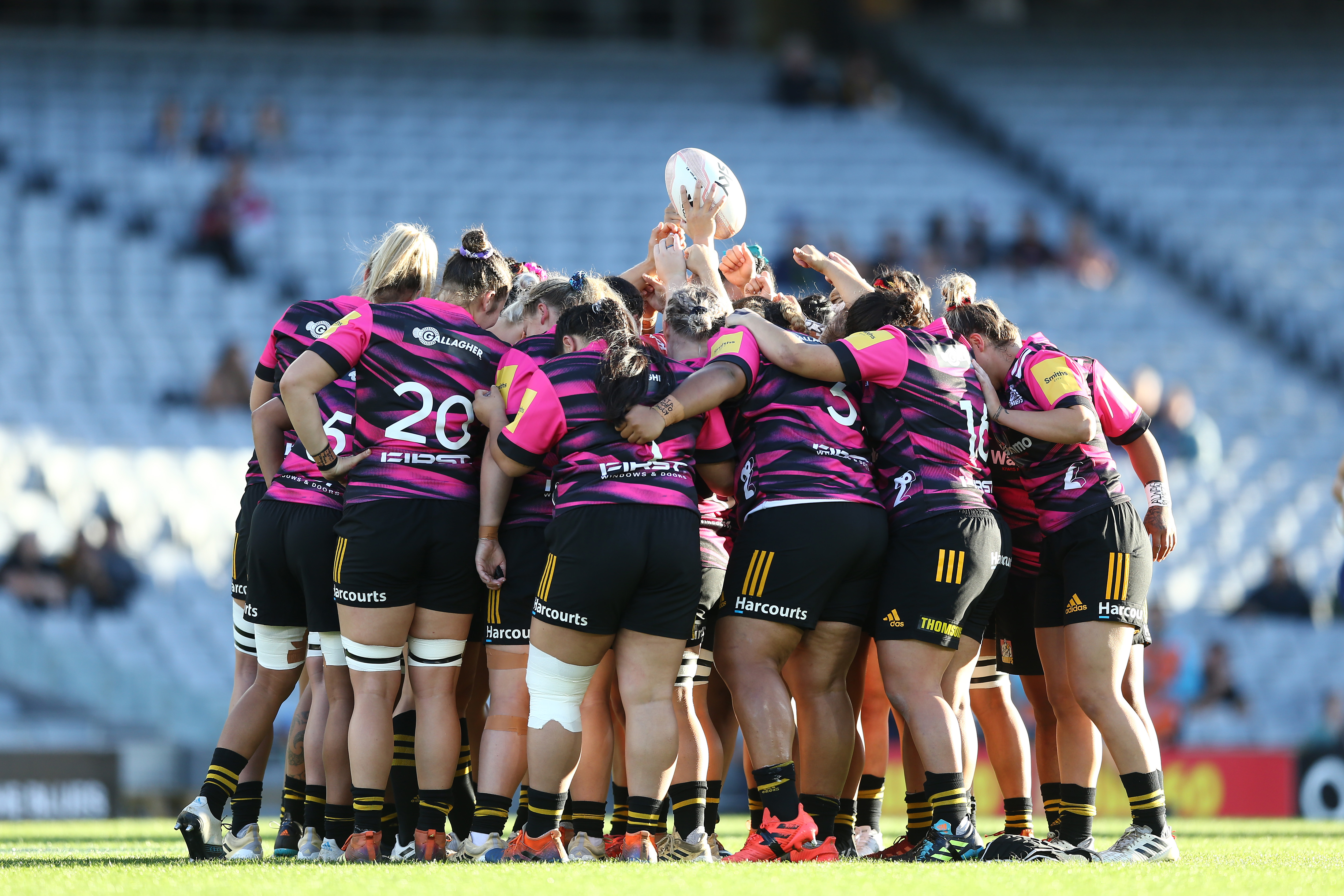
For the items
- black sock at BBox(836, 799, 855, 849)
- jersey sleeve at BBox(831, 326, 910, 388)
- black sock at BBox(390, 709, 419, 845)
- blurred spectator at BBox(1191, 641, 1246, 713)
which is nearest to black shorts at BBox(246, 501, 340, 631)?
black sock at BBox(390, 709, 419, 845)

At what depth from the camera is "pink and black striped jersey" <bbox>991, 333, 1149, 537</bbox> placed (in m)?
5.97

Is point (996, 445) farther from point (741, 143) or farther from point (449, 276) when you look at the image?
point (741, 143)

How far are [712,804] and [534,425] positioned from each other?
1.85m

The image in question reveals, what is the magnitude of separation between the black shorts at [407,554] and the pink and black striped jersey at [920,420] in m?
1.57

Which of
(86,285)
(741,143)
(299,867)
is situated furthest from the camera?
(741,143)

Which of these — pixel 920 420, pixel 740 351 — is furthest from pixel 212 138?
pixel 920 420

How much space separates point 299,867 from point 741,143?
16626 millimetres

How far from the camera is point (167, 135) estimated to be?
18484 millimetres

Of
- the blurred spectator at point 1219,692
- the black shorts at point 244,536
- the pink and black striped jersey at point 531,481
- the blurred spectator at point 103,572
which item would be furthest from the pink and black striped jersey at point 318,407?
the blurred spectator at point 1219,692

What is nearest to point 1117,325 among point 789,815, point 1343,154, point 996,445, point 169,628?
point 1343,154

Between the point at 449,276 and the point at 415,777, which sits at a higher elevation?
the point at 449,276

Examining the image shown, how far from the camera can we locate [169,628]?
1245cm

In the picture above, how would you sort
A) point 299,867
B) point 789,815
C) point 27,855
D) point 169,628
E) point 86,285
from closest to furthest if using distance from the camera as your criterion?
point 299,867
point 789,815
point 27,855
point 169,628
point 86,285

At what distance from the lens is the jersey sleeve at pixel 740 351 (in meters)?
5.67
